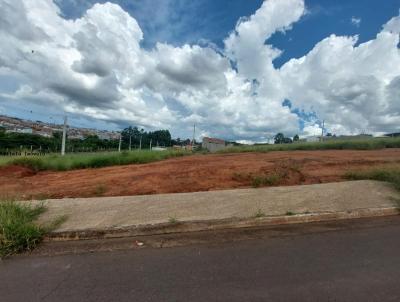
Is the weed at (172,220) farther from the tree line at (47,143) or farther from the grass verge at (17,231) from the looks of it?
the tree line at (47,143)

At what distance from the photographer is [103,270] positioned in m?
3.53

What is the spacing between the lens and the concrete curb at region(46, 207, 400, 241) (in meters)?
4.73

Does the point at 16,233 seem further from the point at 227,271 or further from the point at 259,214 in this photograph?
the point at 259,214

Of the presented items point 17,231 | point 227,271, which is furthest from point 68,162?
point 227,271

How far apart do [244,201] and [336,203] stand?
203 cm

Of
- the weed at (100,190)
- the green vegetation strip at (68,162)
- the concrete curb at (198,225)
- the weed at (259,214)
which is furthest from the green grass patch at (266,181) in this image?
the green vegetation strip at (68,162)

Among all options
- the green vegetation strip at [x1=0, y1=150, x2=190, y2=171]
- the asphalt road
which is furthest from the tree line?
the asphalt road

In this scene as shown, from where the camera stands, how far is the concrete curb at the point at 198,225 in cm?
473

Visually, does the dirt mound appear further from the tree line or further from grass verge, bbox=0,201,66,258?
the tree line

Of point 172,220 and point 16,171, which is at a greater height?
point 172,220

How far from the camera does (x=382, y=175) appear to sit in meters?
8.07

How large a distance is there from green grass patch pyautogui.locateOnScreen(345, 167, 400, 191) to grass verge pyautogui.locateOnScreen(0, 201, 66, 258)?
819cm

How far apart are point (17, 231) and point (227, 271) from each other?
11.1 ft

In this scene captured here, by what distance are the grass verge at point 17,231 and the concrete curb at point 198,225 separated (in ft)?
0.75
